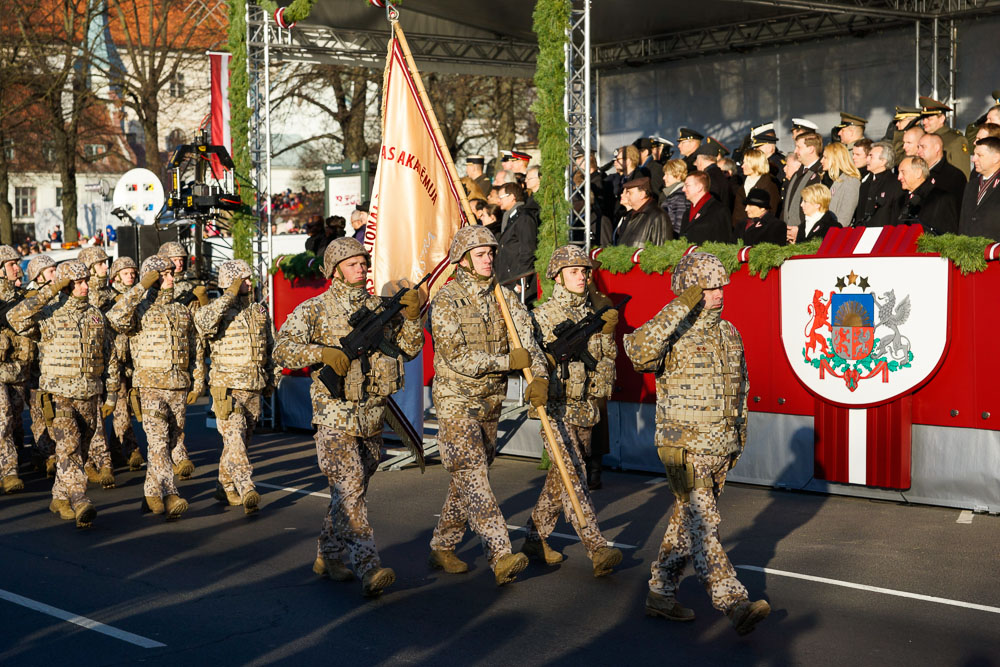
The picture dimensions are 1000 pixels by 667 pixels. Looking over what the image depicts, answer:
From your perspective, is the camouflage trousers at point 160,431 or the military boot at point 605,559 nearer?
the military boot at point 605,559

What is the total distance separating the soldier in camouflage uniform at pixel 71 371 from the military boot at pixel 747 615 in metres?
6.23

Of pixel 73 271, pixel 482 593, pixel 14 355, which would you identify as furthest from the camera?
pixel 14 355

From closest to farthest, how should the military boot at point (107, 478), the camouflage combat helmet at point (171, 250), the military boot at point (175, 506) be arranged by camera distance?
the military boot at point (175, 506) < the camouflage combat helmet at point (171, 250) < the military boot at point (107, 478)

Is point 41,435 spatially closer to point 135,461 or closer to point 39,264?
point 135,461

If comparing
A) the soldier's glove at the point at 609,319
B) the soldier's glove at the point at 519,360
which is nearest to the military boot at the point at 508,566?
the soldier's glove at the point at 519,360

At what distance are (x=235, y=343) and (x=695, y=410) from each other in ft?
17.8

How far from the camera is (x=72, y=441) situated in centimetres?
1052

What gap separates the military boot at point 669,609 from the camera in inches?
274

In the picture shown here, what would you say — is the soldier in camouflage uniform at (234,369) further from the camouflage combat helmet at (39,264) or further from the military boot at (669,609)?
the military boot at (669,609)

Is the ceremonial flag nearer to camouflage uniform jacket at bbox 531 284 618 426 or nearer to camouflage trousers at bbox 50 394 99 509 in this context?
camouflage trousers at bbox 50 394 99 509

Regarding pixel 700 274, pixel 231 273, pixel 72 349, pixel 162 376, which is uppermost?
pixel 231 273

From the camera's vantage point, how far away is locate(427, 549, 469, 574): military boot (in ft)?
27.0

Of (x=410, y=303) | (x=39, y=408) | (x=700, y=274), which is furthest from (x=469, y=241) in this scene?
(x=39, y=408)

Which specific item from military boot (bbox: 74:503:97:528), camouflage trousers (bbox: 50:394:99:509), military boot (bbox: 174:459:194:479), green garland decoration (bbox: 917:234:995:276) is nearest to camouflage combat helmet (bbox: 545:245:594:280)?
green garland decoration (bbox: 917:234:995:276)
